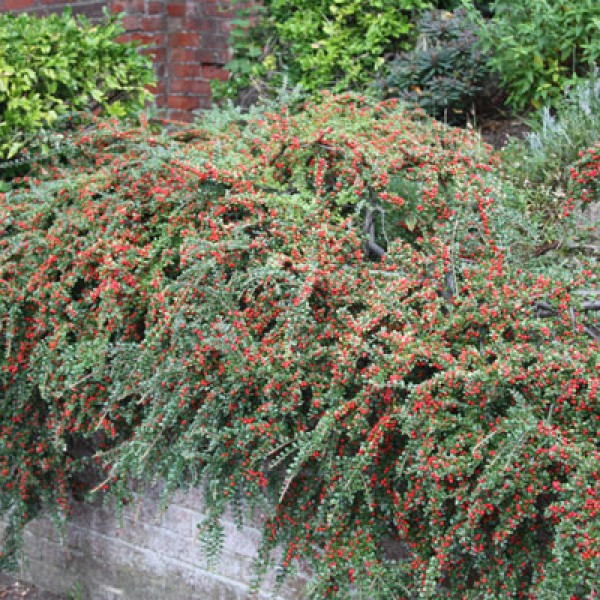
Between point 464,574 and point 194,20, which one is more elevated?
point 194,20

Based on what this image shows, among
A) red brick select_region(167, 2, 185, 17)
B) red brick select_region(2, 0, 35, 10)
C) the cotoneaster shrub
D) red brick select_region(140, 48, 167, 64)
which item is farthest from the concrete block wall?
red brick select_region(2, 0, 35, 10)

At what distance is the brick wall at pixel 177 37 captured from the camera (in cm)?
568

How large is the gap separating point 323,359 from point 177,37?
3754 millimetres

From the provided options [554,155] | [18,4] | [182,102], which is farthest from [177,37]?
[554,155]

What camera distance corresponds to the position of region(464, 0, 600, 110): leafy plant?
4258 millimetres

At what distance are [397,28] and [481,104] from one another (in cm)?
79

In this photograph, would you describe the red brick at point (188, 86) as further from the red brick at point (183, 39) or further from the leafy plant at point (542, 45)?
the leafy plant at point (542, 45)

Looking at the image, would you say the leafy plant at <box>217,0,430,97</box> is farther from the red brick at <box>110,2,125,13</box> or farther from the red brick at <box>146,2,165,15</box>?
the red brick at <box>110,2,125,13</box>

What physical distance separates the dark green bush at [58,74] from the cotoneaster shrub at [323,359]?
2.99ft

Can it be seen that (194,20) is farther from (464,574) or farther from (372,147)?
(464,574)

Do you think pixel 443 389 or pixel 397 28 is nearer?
pixel 443 389

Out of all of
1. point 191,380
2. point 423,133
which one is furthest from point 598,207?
point 191,380

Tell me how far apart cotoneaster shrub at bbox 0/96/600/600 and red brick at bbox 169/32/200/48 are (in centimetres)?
240

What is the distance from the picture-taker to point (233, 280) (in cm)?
282
